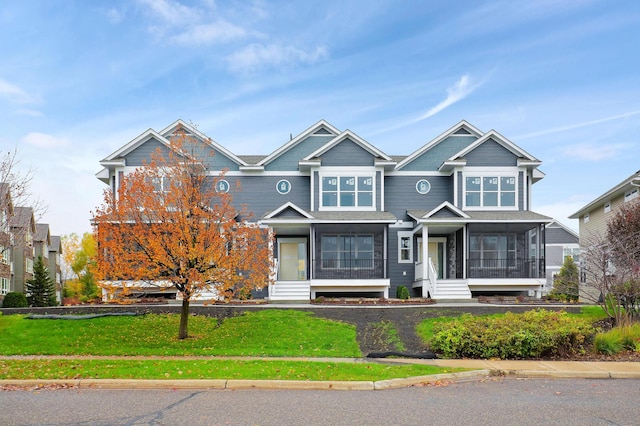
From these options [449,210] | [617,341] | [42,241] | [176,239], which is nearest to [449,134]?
[449,210]

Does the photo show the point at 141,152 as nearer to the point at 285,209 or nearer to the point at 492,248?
the point at 285,209

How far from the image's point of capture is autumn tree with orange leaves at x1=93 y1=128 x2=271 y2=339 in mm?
16141

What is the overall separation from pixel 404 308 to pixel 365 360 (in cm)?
818

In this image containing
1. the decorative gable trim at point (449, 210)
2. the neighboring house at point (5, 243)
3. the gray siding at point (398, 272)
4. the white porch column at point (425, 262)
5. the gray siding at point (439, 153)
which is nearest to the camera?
the neighboring house at point (5, 243)

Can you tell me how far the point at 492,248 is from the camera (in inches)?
1203

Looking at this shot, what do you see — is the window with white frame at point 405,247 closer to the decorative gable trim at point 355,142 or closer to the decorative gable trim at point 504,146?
the decorative gable trim at point 355,142

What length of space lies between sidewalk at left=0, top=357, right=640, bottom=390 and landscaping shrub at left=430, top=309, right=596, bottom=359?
1.67ft

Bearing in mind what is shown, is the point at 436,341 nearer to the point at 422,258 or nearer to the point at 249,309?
the point at 249,309

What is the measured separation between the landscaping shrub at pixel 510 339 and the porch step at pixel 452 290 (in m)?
11.2

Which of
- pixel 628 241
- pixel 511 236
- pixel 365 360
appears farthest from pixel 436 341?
pixel 511 236

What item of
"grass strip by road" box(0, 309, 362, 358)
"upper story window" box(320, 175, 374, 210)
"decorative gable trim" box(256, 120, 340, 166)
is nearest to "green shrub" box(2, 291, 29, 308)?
"grass strip by road" box(0, 309, 362, 358)

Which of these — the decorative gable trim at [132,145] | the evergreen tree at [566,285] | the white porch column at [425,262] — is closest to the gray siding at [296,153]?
the decorative gable trim at [132,145]

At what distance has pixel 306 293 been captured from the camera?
1075 inches

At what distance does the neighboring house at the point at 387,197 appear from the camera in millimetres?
29188
